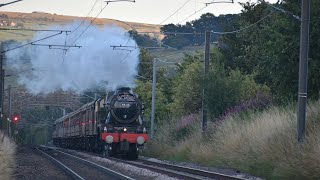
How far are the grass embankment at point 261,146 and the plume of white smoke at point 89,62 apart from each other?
1442cm

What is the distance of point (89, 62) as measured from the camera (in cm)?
5741

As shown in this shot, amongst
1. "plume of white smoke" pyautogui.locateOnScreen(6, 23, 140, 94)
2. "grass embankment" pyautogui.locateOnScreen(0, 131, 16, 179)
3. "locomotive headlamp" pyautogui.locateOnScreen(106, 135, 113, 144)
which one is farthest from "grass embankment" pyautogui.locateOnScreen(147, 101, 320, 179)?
"plume of white smoke" pyautogui.locateOnScreen(6, 23, 140, 94)

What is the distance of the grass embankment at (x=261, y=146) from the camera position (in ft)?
57.1

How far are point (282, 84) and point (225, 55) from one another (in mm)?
22152

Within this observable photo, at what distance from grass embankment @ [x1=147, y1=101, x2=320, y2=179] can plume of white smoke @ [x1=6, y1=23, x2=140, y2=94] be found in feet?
47.3

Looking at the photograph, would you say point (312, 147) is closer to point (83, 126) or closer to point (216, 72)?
point (216, 72)

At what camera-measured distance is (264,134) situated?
75.3ft

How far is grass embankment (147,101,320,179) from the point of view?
17406 mm

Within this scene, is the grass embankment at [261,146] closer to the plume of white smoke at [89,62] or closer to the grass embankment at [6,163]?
the grass embankment at [6,163]

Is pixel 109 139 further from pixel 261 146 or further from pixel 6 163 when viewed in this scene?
pixel 261 146

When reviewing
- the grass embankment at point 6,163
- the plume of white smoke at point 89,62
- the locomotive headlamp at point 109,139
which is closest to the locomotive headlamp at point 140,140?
the locomotive headlamp at point 109,139

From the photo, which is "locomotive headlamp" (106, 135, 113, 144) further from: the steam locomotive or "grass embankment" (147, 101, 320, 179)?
"grass embankment" (147, 101, 320, 179)

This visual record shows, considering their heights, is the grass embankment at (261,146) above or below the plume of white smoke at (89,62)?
below

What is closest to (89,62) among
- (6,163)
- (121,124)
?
(121,124)
